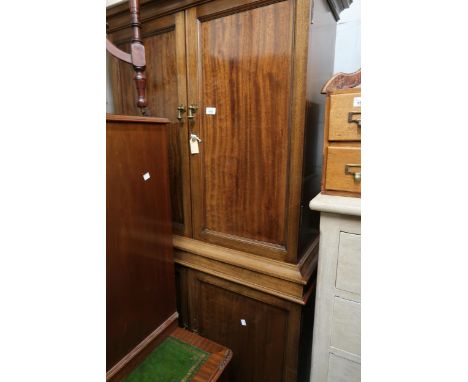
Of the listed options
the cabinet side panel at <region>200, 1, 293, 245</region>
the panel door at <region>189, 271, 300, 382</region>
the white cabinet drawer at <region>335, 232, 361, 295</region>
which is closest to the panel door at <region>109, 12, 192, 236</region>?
the cabinet side panel at <region>200, 1, 293, 245</region>

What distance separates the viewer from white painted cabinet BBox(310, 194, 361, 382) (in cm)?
81

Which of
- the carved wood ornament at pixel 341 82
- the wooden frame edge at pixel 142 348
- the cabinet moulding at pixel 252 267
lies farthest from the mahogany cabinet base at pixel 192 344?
the carved wood ornament at pixel 341 82

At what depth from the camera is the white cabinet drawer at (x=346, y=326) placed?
848 millimetres

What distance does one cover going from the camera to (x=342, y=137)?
32.6 inches

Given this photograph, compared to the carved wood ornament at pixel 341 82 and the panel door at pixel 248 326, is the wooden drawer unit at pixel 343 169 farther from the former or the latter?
the panel door at pixel 248 326

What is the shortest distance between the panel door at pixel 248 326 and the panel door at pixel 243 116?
0.67 ft

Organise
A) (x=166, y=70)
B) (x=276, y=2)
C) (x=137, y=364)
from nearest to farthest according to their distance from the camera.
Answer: (x=276, y=2), (x=137, y=364), (x=166, y=70)

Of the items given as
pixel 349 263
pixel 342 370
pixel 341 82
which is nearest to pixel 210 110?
pixel 341 82

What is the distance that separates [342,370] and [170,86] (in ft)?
4.17
